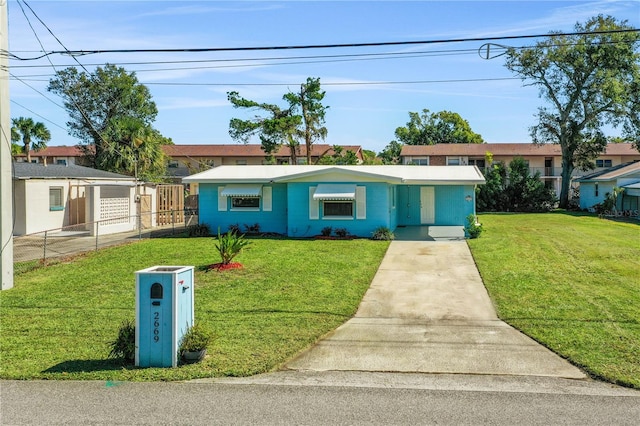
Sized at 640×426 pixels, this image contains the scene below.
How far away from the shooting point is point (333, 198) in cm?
2405

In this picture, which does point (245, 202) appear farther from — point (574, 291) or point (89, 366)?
point (89, 366)

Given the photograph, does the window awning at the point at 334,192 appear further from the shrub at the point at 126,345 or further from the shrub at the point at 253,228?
the shrub at the point at 126,345

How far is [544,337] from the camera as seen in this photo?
374 inches

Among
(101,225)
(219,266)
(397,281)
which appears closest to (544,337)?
(397,281)

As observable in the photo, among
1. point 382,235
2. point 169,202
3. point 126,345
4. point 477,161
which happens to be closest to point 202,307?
point 126,345

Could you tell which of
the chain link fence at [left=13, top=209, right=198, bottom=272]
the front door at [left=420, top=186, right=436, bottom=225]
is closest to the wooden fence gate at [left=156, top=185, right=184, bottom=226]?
the chain link fence at [left=13, top=209, right=198, bottom=272]

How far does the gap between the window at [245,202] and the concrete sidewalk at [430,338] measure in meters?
11.9

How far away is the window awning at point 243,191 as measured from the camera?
25969mm

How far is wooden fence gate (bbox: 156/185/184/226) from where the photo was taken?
107 feet

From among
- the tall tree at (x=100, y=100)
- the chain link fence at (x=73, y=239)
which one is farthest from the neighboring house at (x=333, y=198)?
the tall tree at (x=100, y=100)

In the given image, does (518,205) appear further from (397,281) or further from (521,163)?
(397,281)

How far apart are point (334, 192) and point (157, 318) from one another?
654 inches

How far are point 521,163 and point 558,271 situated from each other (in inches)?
1175

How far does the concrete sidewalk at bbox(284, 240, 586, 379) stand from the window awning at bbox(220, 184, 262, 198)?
11.5 m
